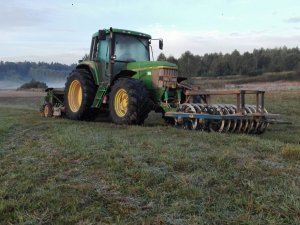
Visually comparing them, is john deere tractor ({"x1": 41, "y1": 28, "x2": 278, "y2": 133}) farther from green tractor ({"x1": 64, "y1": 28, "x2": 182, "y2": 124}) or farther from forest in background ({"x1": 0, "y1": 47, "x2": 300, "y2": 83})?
forest in background ({"x1": 0, "y1": 47, "x2": 300, "y2": 83})

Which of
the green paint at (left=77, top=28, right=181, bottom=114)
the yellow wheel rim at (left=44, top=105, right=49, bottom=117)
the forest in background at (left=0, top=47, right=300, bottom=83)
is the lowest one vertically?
the yellow wheel rim at (left=44, top=105, right=49, bottom=117)

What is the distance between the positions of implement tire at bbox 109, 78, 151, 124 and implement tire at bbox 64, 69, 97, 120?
4.28 feet

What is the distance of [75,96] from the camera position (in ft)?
46.4

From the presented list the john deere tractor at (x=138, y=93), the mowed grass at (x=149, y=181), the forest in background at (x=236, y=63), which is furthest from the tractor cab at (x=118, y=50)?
the forest in background at (x=236, y=63)

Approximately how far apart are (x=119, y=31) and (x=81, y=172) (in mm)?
7300

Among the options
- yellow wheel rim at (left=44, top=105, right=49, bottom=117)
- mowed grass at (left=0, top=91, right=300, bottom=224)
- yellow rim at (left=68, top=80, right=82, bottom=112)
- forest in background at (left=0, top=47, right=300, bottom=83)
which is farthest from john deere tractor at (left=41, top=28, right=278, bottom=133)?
forest in background at (left=0, top=47, right=300, bottom=83)

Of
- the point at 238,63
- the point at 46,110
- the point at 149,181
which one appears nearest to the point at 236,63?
the point at 238,63

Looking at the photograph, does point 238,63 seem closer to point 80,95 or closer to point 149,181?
point 80,95

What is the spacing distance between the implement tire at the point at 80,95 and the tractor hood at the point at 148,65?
1.42 m

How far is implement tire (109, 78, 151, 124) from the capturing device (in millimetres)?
10758

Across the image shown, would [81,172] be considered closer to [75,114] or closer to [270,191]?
[270,191]

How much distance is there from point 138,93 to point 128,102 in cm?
37

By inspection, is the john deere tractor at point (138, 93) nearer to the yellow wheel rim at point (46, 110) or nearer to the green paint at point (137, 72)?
the green paint at point (137, 72)

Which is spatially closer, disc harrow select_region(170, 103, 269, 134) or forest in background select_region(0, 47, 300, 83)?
disc harrow select_region(170, 103, 269, 134)
